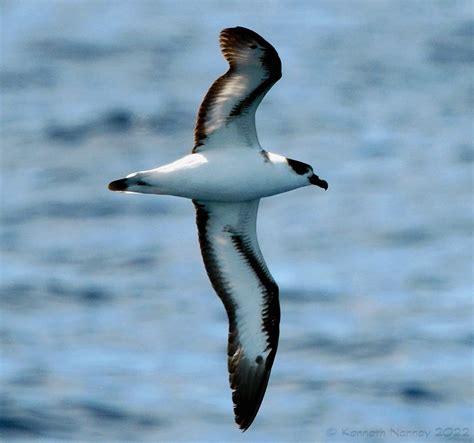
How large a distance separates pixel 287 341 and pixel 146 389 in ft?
13.4

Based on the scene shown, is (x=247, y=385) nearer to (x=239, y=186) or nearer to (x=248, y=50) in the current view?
(x=239, y=186)

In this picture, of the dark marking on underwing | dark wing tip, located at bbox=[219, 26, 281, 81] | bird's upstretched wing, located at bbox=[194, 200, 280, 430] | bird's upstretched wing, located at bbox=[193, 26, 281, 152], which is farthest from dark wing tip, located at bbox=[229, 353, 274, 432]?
dark wing tip, located at bbox=[219, 26, 281, 81]

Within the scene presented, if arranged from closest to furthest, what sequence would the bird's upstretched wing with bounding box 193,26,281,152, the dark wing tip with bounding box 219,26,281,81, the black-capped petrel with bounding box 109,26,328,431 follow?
1. the dark wing tip with bounding box 219,26,281,81
2. the bird's upstretched wing with bounding box 193,26,281,152
3. the black-capped petrel with bounding box 109,26,328,431

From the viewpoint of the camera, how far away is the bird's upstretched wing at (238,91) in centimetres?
1495

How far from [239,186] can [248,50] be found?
4.84ft

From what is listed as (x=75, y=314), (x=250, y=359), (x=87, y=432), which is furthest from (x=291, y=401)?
(x=250, y=359)

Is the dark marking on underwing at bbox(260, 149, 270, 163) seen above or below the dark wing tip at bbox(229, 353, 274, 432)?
above

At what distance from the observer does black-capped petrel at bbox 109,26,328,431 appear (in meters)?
15.2

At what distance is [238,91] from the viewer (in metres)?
15.4

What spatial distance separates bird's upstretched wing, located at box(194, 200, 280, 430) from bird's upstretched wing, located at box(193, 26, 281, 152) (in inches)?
45.1

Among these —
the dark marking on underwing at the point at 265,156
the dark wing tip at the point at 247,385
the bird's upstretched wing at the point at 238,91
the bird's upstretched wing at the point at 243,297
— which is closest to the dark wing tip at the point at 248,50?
the bird's upstretched wing at the point at 238,91

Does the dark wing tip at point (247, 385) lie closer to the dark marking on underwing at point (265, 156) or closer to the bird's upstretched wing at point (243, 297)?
the bird's upstretched wing at point (243, 297)

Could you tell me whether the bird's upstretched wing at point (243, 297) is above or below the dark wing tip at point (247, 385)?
above

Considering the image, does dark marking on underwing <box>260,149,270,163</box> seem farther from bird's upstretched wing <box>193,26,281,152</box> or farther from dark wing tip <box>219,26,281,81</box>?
dark wing tip <box>219,26,281,81</box>
